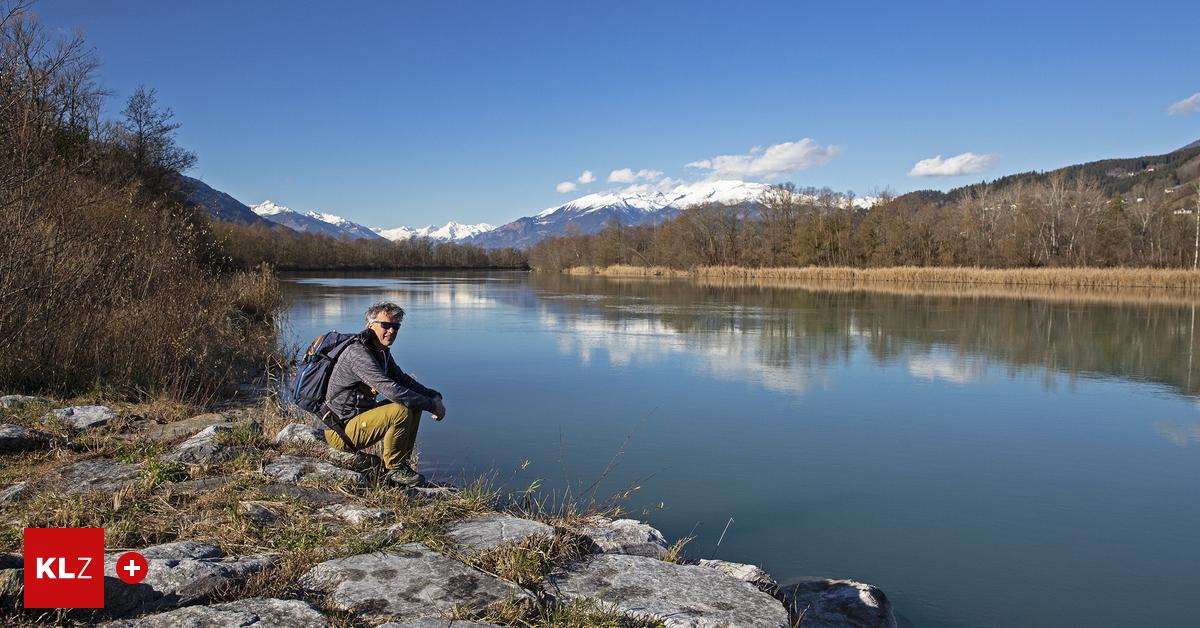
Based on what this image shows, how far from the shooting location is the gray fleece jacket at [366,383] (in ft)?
14.6

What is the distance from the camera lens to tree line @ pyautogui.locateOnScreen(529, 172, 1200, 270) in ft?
143

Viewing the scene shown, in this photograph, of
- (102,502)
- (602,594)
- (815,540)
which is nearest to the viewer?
(602,594)

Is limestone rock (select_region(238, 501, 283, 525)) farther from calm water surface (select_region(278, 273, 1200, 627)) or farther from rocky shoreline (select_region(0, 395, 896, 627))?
calm water surface (select_region(278, 273, 1200, 627))

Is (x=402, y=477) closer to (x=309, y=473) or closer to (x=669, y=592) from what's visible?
(x=309, y=473)

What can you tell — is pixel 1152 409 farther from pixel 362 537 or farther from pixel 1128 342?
pixel 362 537

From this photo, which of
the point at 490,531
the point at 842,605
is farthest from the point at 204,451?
the point at 842,605

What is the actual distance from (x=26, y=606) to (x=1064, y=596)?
16.3 feet

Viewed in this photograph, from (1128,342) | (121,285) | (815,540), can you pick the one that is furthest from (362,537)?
(1128,342)

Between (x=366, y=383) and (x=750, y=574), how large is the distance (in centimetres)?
246

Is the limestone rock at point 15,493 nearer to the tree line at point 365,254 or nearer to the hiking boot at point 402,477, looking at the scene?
the hiking boot at point 402,477

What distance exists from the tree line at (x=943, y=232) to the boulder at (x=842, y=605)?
142ft

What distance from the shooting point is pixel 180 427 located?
5.83 m

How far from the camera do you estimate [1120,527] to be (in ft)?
17.9

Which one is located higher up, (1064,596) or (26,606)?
(26,606)
